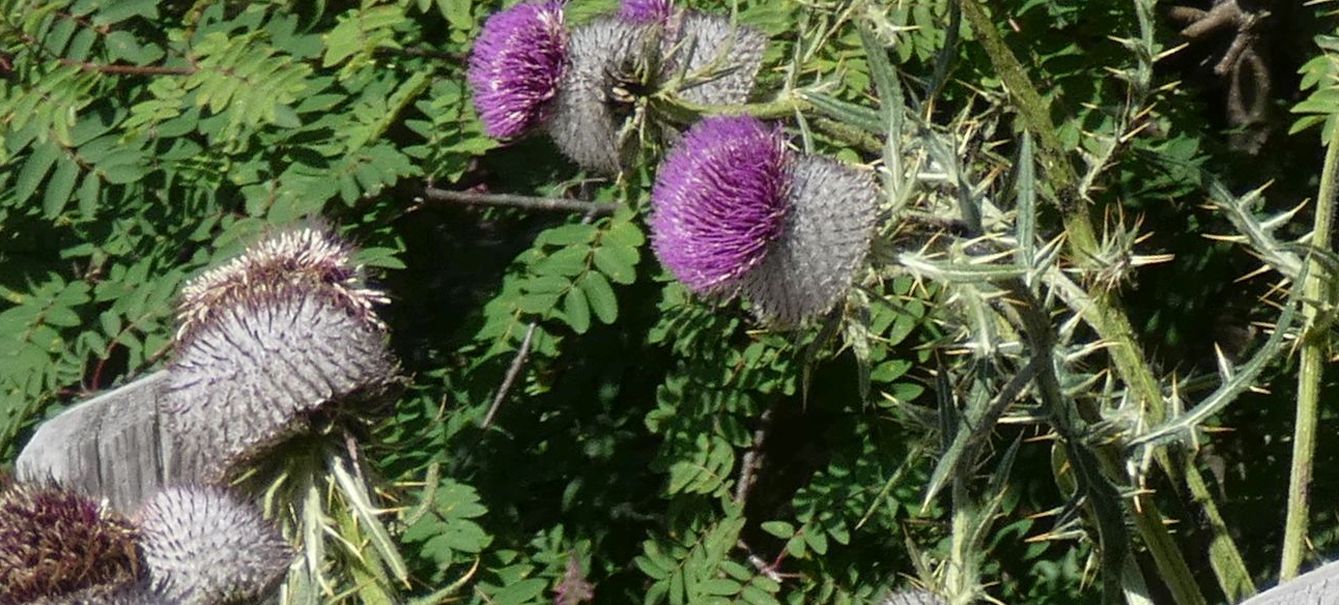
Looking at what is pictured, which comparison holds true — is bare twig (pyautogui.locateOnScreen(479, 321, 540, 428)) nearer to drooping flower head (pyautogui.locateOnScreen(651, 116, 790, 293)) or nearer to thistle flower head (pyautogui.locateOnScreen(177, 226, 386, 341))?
thistle flower head (pyautogui.locateOnScreen(177, 226, 386, 341))

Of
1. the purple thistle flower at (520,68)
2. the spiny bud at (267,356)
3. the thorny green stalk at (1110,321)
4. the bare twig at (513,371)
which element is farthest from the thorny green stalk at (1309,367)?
the bare twig at (513,371)

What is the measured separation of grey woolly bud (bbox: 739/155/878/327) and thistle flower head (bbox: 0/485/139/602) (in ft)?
3.04

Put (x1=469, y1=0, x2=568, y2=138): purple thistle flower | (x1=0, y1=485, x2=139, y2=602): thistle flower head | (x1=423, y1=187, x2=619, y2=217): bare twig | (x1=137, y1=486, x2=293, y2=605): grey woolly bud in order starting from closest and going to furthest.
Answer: (x1=0, y1=485, x2=139, y2=602): thistle flower head → (x1=137, y1=486, x2=293, y2=605): grey woolly bud → (x1=469, y1=0, x2=568, y2=138): purple thistle flower → (x1=423, y1=187, x2=619, y2=217): bare twig

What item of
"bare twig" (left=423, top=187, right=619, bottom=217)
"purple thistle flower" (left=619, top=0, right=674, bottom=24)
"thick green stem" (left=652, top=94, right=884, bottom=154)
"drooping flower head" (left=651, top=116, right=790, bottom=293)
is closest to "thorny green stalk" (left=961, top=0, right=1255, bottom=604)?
"thick green stem" (left=652, top=94, right=884, bottom=154)

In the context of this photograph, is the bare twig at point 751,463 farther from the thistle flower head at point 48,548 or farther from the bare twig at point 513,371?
the thistle flower head at point 48,548

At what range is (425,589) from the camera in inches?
121

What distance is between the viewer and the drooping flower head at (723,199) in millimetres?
2238

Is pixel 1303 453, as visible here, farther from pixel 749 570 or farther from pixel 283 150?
pixel 283 150

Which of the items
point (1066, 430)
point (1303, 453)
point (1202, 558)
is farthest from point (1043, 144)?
point (1202, 558)

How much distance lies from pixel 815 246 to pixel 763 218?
0.28 ft

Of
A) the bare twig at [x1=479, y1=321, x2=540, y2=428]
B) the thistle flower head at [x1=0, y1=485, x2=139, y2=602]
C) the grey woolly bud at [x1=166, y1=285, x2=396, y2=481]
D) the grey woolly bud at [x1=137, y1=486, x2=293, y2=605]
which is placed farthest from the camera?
the bare twig at [x1=479, y1=321, x2=540, y2=428]

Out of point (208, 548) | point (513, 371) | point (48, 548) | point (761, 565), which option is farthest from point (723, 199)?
point (761, 565)

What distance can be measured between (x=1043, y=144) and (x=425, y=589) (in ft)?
4.77

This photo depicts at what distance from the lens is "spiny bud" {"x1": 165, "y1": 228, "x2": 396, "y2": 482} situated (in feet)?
7.72
